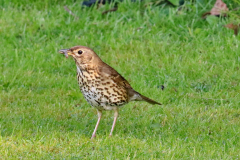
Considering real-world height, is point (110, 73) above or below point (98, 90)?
above

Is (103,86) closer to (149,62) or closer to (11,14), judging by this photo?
(149,62)

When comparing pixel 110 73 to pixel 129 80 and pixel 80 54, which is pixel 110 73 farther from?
pixel 129 80

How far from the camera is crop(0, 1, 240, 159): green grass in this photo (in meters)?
6.10

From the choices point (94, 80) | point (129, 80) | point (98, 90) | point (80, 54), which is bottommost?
point (129, 80)

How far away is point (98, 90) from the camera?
21.1ft

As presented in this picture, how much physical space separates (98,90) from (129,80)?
8.57ft

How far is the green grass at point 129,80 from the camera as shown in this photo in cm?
610

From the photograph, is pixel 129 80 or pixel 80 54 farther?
pixel 129 80

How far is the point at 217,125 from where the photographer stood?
7.16 meters

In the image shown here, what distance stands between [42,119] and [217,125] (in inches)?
96.3

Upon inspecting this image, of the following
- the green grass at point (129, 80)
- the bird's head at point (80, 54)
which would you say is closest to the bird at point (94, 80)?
the bird's head at point (80, 54)

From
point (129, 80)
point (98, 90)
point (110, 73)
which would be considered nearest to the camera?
point (98, 90)

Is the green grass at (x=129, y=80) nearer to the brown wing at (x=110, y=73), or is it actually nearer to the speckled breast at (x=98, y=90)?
the speckled breast at (x=98, y=90)

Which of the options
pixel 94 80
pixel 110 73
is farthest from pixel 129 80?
pixel 94 80
